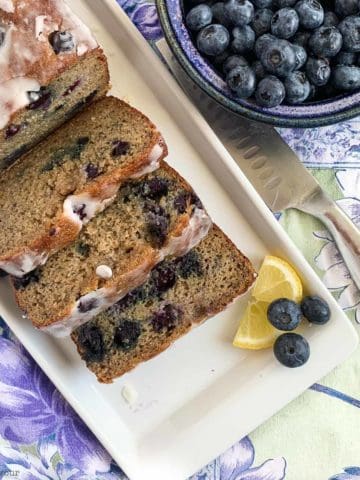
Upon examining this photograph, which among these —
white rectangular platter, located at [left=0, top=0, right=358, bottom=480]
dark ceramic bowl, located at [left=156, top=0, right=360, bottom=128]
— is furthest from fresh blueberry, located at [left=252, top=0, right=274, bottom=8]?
white rectangular platter, located at [left=0, top=0, right=358, bottom=480]

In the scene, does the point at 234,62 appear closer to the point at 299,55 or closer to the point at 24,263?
the point at 299,55

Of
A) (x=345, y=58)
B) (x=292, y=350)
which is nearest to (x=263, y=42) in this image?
(x=345, y=58)

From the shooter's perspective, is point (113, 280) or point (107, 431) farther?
point (107, 431)

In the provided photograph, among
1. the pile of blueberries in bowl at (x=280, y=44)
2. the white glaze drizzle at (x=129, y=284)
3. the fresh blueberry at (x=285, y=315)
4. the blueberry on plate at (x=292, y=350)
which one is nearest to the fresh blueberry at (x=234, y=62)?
the pile of blueberries in bowl at (x=280, y=44)

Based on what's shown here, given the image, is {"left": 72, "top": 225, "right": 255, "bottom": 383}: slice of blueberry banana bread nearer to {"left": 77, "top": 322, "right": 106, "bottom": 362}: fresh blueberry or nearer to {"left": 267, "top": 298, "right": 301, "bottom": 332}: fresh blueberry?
{"left": 77, "top": 322, "right": 106, "bottom": 362}: fresh blueberry

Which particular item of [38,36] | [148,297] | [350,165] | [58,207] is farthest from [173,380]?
[38,36]

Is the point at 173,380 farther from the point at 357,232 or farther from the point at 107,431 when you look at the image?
the point at 357,232
